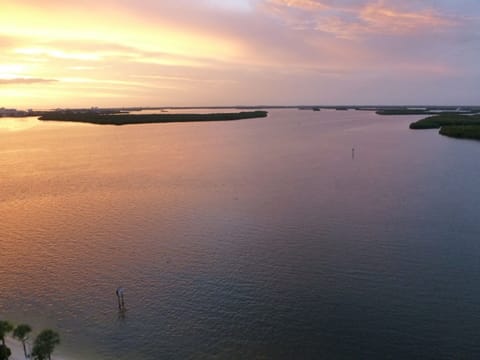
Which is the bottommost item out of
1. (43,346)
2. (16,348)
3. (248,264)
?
(16,348)

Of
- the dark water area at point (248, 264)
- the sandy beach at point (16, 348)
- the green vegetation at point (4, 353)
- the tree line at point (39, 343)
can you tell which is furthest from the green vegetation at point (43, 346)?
the dark water area at point (248, 264)

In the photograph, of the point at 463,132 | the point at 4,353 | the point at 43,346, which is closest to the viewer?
the point at 43,346

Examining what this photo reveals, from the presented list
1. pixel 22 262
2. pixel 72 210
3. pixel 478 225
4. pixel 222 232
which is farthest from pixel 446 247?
pixel 72 210

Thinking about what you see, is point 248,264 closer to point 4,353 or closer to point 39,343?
point 39,343

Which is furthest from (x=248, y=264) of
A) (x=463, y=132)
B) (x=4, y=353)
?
(x=463, y=132)

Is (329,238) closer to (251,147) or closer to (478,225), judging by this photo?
(478,225)

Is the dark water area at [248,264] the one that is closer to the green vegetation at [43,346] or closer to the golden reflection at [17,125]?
the green vegetation at [43,346]

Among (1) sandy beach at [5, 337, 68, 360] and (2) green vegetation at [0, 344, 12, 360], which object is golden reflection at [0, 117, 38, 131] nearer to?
(1) sandy beach at [5, 337, 68, 360]

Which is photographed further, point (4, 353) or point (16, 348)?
point (16, 348)
